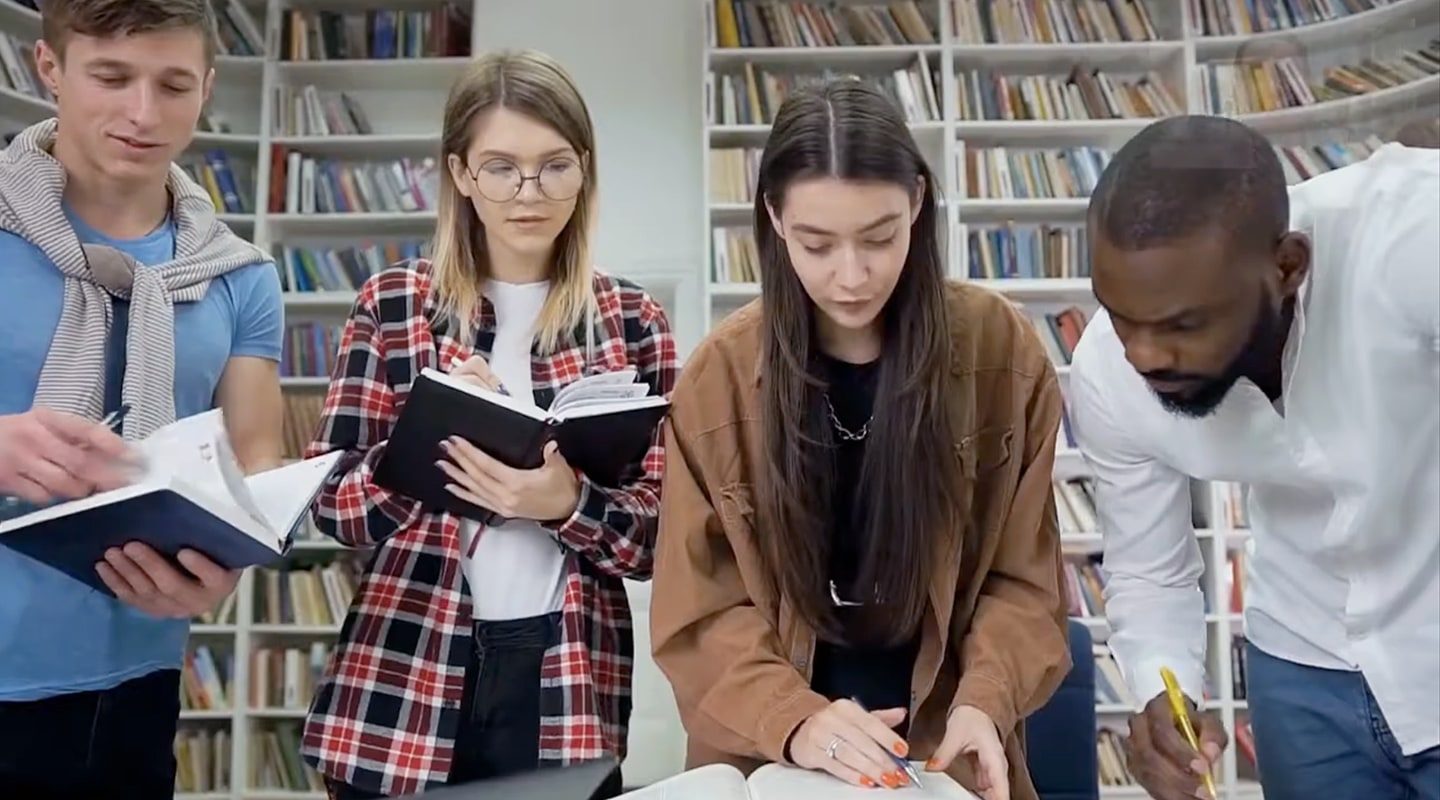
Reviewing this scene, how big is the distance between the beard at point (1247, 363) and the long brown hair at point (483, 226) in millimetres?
771

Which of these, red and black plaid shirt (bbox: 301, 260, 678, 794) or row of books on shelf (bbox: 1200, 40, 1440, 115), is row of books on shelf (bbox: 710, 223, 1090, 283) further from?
row of books on shelf (bbox: 1200, 40, 1440, 115)

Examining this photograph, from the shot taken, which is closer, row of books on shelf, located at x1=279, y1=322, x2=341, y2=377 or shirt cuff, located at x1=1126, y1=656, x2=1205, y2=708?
shirt cuff, located at x1=1126, y1=656, x2=1205, y2=708

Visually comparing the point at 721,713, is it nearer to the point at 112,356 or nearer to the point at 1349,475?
the point at 1349,475

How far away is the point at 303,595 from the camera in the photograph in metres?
3.76

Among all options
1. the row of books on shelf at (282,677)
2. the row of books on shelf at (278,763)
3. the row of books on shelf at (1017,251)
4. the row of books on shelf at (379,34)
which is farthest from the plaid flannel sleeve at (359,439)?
the row of books on shelf at (379,34)

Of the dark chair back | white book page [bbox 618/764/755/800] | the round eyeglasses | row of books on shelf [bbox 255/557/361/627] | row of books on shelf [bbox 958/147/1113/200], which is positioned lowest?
row of books on shelf [bbox 255/557/361/627]

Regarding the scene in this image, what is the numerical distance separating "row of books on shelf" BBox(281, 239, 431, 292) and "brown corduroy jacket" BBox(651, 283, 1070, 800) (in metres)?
3.00

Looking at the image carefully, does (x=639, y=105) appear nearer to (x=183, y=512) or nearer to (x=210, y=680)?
(x=210, y=680)

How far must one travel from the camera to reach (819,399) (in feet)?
3.89

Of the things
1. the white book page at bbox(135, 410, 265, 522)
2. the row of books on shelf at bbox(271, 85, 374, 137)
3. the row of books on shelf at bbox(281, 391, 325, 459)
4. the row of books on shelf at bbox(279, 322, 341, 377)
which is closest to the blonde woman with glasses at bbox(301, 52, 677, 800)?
the white book page at bbox(135, 410, 265, 522)

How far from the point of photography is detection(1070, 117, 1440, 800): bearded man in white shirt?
2.75 feet

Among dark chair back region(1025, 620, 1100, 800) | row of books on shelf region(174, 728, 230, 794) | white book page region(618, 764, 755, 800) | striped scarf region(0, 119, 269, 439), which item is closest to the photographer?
white book page region(618, 764, 755, 800)

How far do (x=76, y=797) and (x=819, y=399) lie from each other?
3.01 feet

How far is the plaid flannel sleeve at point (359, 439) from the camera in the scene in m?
1.32
